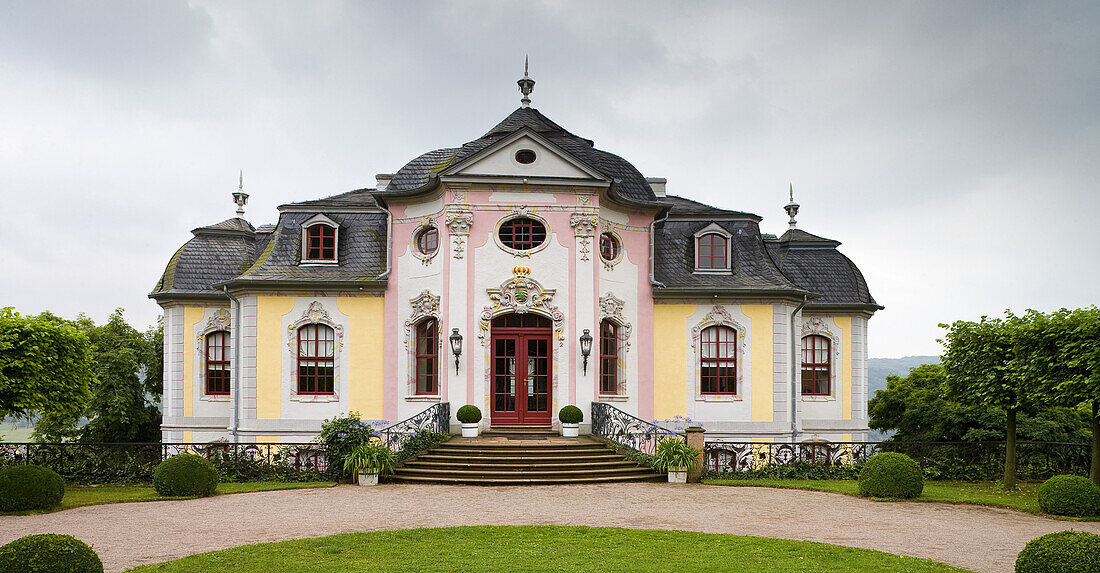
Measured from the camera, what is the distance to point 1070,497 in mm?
13312

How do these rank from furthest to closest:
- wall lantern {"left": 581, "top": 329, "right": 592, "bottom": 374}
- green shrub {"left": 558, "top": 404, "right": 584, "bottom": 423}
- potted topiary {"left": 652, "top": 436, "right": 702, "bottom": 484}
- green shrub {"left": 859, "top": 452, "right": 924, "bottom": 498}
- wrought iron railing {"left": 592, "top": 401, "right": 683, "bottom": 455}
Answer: wall lantern {"left": 581, "top": 329, "right": 592, "bottom": 374}
green shrub {"left": 558, "top": 404, "right": 584, "bottom": 423}
wrought iron railing {"left": 592, "top": 401, "right": 683, "bottom": 455}
potted topiary {"left": 652, "top": 436, "right": 702, "bottom": 484}
green shrub {"left": 859, "top": 452, "right": 924, "bottom": 498}

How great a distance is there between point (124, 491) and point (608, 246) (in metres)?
12.7

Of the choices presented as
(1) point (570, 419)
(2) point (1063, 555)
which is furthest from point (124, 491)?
(2) point (1063, 555)

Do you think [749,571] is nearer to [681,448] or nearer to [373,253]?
[681,448]

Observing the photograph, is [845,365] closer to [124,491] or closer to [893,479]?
[893,479]

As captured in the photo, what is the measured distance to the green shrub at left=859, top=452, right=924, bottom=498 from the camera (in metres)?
15.2

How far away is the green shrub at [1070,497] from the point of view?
1322 centimetres

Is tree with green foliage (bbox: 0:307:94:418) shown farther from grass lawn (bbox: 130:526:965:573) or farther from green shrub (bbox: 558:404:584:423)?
green shrub (bbox: 558:404:584:423)

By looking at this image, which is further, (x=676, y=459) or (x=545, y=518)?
(x=676, y=459)

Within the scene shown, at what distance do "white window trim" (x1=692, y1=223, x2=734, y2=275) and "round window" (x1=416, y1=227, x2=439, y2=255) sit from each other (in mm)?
7257

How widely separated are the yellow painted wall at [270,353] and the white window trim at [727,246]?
11.2 metres

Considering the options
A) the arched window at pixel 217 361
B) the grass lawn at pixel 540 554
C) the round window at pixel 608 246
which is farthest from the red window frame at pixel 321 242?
the grass lawn at pixel 540 554

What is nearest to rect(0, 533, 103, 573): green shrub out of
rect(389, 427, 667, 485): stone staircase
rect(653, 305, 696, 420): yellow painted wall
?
rect(389, 427, 667, 485): stone staircase

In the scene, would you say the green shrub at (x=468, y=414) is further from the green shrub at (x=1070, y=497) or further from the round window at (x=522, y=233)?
the green shrub at (x=1070, y=497)
